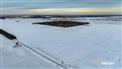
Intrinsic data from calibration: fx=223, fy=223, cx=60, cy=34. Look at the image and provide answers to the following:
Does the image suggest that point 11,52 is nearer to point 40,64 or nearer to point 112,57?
point 40,64

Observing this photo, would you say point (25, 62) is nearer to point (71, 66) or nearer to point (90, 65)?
point (71, 66)

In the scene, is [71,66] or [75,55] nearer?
[71,66]

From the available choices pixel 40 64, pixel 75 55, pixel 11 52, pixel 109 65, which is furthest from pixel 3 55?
pixel 109 65

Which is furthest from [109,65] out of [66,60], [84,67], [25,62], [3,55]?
[3,55]

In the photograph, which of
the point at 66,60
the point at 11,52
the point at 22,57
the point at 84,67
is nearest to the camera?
the point at 84,67

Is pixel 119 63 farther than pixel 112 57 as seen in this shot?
No

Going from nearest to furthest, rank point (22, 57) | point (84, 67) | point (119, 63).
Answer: point (84, 67)
point (119, 63)
point (22, 57)

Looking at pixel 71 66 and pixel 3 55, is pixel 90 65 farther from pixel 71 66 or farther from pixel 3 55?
pixel 3 55

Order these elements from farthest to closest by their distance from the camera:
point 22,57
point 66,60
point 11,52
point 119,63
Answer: point 11,52 → point 22,57 → point 66,60 → point 119,63

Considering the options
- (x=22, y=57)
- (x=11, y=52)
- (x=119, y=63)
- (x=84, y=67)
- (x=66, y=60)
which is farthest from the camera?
(x=11, y=52)
